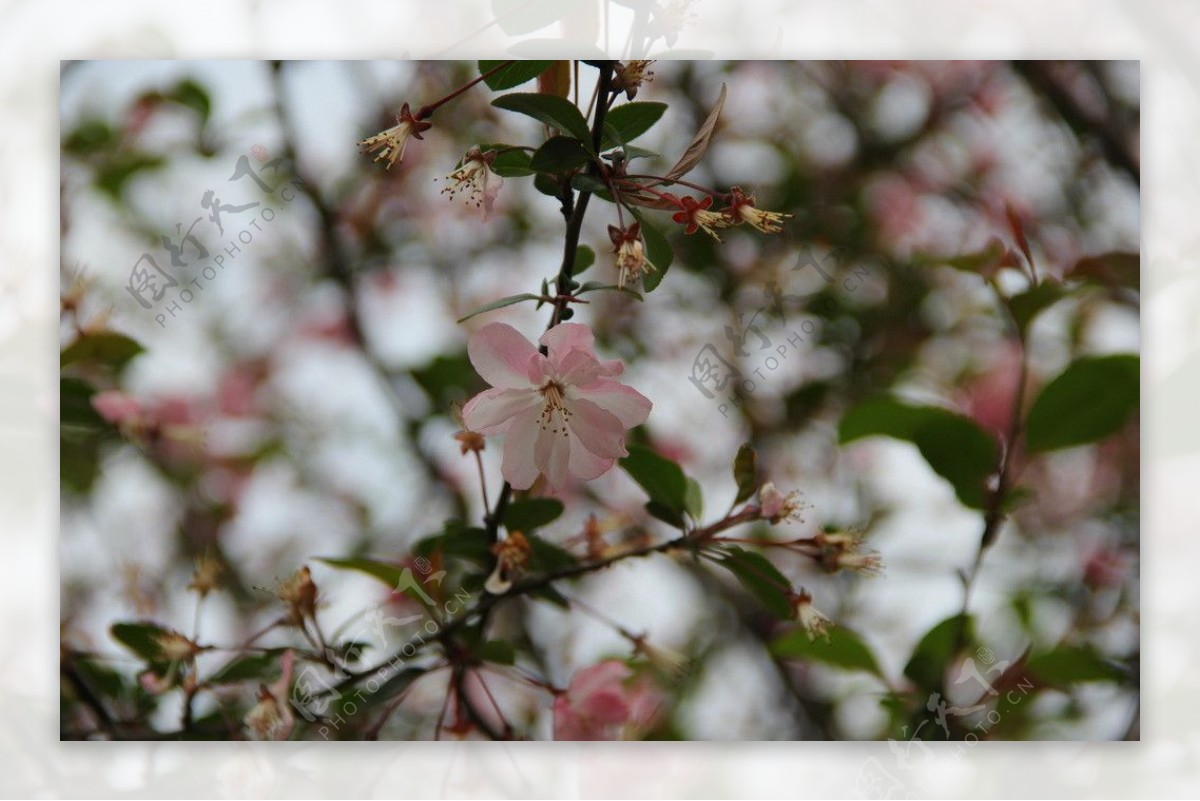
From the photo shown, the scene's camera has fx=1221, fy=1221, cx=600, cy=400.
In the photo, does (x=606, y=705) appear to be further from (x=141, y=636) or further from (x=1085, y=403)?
(x=1085, y=403)

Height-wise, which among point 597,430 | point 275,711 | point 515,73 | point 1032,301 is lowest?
point 275,711

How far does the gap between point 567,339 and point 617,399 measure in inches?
3.4

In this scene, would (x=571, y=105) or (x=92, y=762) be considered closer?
(x=571, y=105)

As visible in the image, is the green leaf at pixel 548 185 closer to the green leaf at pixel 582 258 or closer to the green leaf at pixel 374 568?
the green leaf at pixel 582 258

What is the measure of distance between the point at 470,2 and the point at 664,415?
0.49 m

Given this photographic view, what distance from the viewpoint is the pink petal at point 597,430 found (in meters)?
1.15

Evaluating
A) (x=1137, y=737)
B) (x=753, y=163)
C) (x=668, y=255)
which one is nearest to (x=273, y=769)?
(x=668, y=255)

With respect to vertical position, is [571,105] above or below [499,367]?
Answer: above

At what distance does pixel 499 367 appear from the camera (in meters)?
1.14

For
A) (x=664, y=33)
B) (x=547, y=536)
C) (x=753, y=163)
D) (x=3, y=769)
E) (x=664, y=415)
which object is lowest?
(x=3, y=769)

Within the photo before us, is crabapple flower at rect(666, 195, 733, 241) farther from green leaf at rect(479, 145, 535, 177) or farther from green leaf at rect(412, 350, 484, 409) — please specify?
green leaf at rect(412, 350, 484, 409)

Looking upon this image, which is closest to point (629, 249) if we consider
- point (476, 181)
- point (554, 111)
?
point (554, 111)

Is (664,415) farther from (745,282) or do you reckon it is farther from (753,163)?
(753,163)

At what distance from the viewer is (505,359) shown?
1.13 meters
